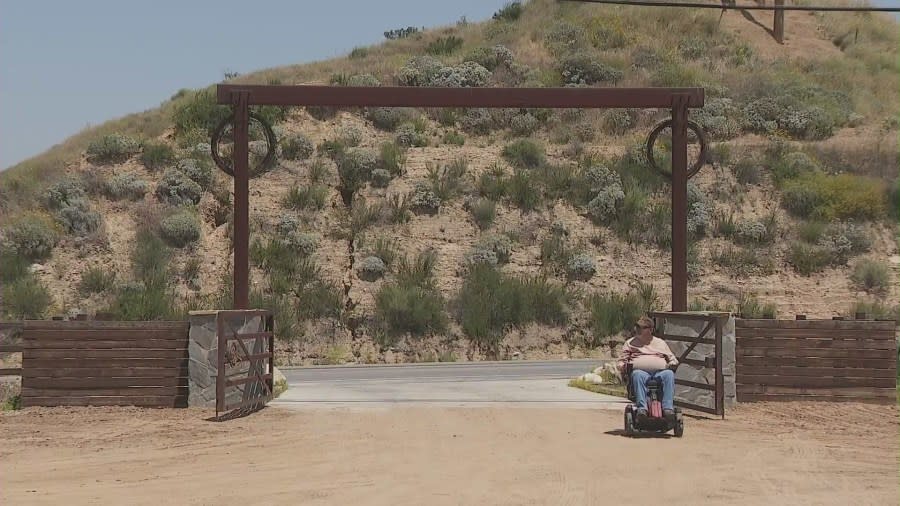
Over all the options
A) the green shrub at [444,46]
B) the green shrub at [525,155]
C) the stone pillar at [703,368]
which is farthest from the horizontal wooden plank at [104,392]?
the green shrub at [444,46]

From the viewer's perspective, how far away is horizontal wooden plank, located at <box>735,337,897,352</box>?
15.8 metres

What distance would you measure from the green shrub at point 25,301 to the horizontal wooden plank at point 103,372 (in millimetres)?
17045

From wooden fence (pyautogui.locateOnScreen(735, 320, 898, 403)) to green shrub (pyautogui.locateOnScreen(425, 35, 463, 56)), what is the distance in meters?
37.9

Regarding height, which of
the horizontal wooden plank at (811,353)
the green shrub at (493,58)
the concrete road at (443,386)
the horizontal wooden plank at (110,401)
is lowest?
the concrete road at (443,386)

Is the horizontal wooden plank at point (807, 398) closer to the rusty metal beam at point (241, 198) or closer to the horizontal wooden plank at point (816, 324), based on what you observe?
the horizontal wooden plank at point (816, 324)

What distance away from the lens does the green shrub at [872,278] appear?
35562 millimetres

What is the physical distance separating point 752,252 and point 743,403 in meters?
22.3

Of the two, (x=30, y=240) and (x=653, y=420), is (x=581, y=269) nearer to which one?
(x=30, y=240)

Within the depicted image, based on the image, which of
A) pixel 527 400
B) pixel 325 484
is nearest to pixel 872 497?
pixel 325 484

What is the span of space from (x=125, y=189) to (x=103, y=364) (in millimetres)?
24821

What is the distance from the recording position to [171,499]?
9.34 m

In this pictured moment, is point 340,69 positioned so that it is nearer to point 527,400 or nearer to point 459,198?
point 459,198

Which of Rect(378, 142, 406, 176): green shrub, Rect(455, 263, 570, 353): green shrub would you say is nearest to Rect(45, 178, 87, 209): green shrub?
Rect(378, 142, 406, 176): green shrub

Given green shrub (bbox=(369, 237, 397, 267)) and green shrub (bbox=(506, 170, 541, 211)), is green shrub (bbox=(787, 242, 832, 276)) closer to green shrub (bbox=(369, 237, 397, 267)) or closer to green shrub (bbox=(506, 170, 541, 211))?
green shrub (bbox=(506, 170, 541, 211))
